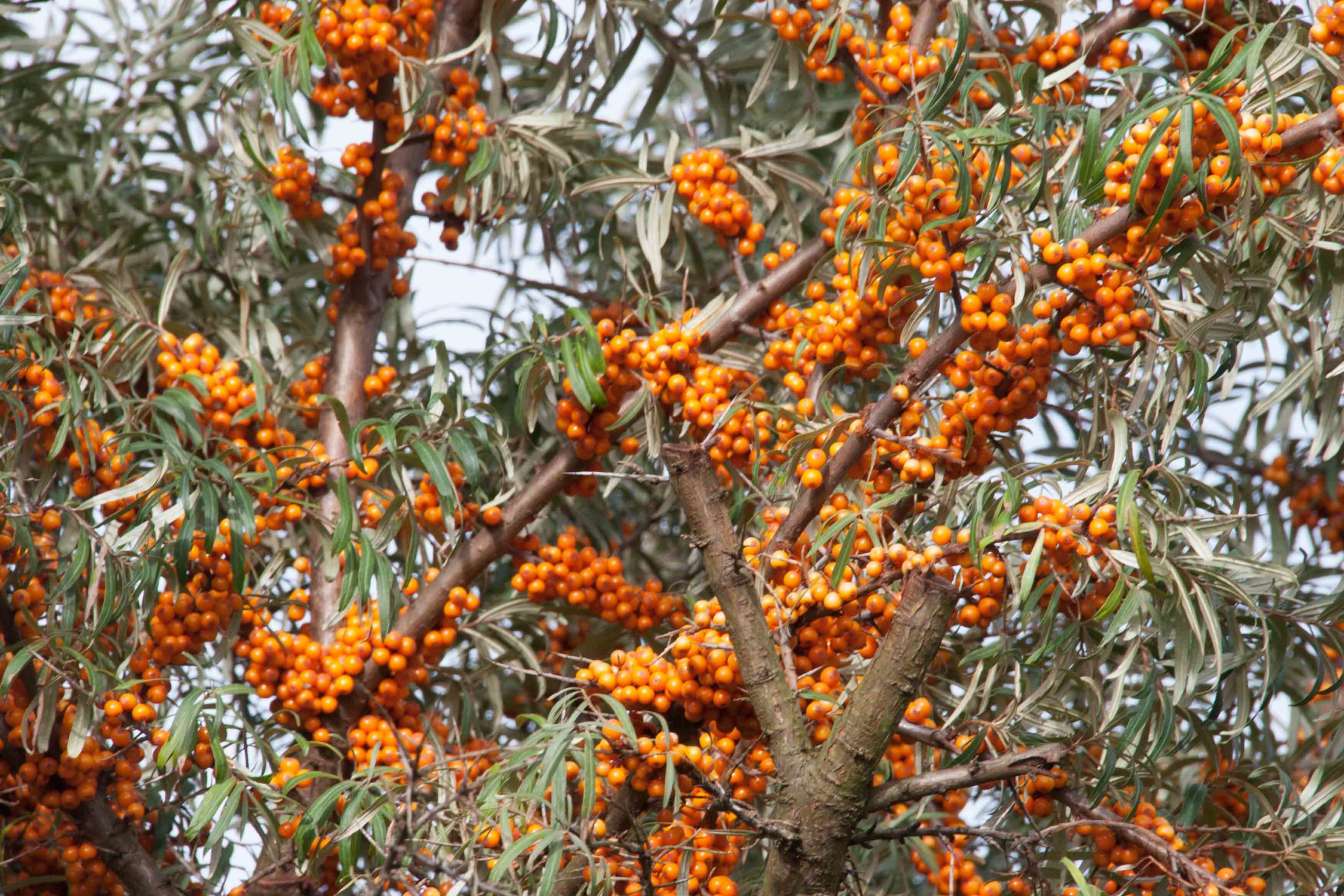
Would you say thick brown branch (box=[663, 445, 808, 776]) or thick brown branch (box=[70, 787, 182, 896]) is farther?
thick brown branch (box=[70, 787, 182, 896])

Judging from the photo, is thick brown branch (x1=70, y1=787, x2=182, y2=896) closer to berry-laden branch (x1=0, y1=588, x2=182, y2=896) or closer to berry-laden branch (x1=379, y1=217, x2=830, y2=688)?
berry-laden branch (x1=0, y1=588, x2=182, y2=896)

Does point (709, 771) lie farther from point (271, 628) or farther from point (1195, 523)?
point (271, 628)

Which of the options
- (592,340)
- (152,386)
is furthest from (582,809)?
(152,386)

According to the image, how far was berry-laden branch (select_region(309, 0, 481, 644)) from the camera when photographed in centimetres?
204

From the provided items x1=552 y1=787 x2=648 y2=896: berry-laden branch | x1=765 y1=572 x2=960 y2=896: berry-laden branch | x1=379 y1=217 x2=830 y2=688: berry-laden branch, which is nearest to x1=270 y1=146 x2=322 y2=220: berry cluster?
x1=379 y1=217 x2=830 y2=688: berry-laden branch

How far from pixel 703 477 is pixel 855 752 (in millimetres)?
324

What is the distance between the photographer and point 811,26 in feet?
6.18

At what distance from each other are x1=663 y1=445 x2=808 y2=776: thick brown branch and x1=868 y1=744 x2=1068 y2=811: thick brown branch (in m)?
0.09

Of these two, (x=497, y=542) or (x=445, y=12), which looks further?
(x=445, y=12)

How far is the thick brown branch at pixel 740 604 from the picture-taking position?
1378mm

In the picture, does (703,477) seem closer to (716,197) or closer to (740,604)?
(740,604)

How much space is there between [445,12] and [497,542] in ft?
2.84

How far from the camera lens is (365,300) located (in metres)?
2.14

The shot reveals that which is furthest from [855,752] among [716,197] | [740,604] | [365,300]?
[365,300]
